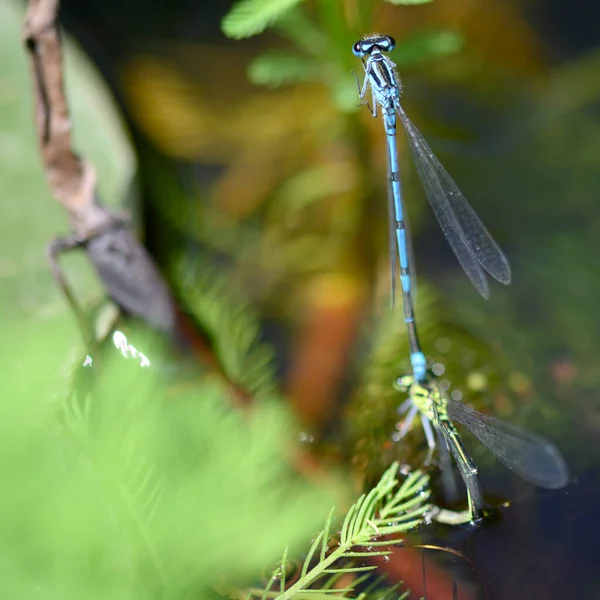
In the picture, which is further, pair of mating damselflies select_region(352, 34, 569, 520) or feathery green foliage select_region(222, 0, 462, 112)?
feathery green foliage select_region(222, 0, 462, 112)

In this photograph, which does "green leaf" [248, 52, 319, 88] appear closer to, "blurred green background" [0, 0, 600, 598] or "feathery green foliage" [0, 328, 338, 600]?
"blurred green background" [0, 0, 600, 598]

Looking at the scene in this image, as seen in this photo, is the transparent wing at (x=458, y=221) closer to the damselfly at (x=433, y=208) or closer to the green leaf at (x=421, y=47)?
the damselfly at (x=433, y=208)

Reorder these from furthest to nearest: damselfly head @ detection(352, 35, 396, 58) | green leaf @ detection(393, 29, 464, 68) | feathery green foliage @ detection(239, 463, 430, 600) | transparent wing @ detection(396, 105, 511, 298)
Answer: green leaf @ detection(393, 29, 464, 68)
transparent wing @ detection(396, 105, 511, 298)
damselfly head @ detection(352, 35, 396, 58)
feathery green foliage @ detection(239, 463, 430, 600)

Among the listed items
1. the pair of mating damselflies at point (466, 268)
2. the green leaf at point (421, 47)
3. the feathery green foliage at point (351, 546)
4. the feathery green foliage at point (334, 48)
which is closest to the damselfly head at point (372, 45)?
the pair of mating damselflies at point (466, 268)

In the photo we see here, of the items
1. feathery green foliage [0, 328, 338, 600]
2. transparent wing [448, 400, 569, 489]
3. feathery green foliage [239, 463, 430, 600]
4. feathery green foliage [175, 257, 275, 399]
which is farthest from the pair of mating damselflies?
feathery green foliage [175, 257, 275, 399]

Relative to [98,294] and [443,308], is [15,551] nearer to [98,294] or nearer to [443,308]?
[98,294]

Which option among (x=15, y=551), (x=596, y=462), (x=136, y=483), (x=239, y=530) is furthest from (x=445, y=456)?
(x=15, y=551)

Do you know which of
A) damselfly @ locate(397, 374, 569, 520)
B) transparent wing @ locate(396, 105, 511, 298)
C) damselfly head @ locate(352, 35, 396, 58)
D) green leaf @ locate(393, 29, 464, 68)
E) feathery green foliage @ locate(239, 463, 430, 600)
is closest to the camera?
feathery green foliage @ locate(239, 463, 430, 600)
